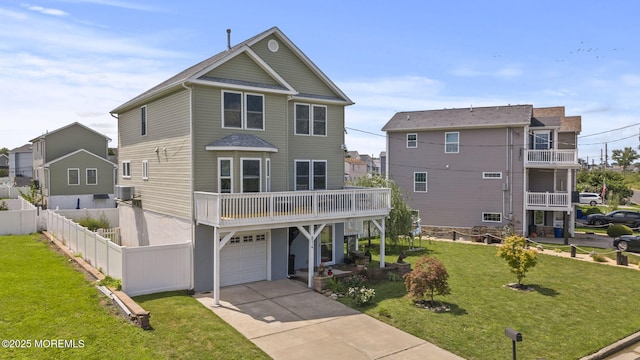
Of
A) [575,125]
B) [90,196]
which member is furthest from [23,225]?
[575,125]

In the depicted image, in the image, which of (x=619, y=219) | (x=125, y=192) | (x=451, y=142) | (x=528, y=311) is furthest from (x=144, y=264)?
(x=619, y=219)

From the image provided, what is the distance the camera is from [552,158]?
89.3 ft

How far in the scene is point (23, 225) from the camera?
24.1 m

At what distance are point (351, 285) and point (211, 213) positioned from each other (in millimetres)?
5636

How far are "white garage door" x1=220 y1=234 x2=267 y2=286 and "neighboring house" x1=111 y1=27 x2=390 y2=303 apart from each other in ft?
0.13

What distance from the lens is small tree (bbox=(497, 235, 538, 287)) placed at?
619 inches

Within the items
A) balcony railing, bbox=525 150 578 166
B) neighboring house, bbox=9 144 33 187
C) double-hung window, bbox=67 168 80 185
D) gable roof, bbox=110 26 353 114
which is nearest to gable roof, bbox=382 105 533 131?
balcony railing, bbox=525 150 578 166

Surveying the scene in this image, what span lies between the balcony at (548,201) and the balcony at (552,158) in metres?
1.84

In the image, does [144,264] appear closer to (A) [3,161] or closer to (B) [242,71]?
(B) [242,71]

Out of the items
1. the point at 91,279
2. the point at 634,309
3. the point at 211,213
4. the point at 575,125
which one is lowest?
the point at 634,309

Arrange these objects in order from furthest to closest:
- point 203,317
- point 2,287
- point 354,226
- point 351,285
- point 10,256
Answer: point 354,226 < point 10,256 < point 351,285 < point 2,287 < point 203,317

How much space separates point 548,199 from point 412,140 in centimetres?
952

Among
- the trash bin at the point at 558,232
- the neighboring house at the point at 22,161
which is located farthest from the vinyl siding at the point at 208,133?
the neighboring house at the point at 22,161

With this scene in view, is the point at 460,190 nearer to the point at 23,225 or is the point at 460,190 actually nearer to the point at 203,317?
the point at 203,317
